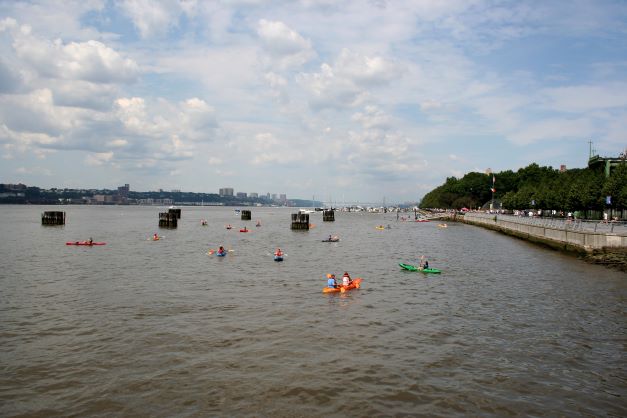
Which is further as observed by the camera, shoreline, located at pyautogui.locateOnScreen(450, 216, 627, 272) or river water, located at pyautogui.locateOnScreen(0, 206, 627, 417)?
shoreline, located at pyautogui.locateOnScreen(450, 216, 627, 272)

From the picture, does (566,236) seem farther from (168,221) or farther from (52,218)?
(52,218)

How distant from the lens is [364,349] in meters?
20.9

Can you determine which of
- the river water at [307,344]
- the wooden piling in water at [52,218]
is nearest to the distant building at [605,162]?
the river water at [307,344]

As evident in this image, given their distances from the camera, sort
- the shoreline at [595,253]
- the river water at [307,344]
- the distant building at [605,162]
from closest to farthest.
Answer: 1. the river water at [307,344]
2. the shoreline at [595,253]
3. the distant building at [605,162]

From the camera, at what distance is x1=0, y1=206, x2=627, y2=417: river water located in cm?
1571

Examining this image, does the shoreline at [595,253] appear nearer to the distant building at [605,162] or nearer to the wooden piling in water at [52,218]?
the distant building at [605,162]

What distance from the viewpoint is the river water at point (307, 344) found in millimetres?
15711

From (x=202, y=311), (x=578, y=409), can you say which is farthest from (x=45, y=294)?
(x=578, y=409)

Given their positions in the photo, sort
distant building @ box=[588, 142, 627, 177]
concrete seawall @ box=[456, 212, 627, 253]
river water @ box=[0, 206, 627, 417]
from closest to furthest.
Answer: river water @ box=[0, 206, 627, 417], concrete seawall @ box=[456, 212, 627, 253], distant building @ box=[588, 142, 627, 177]

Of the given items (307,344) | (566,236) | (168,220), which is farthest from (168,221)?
(307,344)

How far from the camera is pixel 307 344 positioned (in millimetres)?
21500

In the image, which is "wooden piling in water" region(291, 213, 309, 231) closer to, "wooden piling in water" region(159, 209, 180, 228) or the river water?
"wooden piling in water" region(159, 209, 180, 228)

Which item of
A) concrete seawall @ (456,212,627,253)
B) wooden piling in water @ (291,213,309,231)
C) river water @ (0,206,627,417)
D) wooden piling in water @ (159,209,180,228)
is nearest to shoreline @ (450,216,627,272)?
concrete seawall @ (456,212,627,253)

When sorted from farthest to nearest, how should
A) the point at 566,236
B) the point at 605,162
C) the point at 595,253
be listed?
the point at 605,162, the point at 566,236, the point at 595,253
